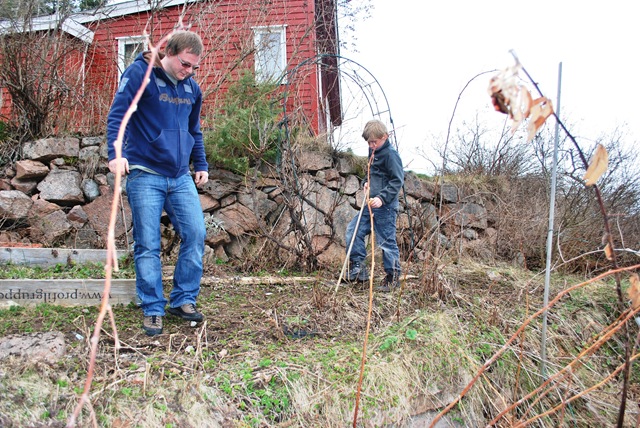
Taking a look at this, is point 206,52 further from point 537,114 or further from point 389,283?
point 537,114

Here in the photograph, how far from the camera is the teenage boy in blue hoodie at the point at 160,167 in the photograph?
291 cm

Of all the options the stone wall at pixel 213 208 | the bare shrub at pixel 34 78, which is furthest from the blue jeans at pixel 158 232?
the bare shrub at pixel 34 78

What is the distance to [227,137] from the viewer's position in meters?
5.59

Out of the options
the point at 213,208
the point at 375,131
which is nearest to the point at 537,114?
the point at 375,131

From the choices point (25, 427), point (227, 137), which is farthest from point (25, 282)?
point (227, 137)

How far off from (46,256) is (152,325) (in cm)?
199

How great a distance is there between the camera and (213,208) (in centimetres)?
590

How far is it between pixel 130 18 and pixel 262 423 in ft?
30.1

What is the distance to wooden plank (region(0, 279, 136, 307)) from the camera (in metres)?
3.35

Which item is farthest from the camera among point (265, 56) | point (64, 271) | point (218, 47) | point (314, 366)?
point (265, 56)

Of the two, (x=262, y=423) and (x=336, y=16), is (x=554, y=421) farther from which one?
(x=336, y=16)

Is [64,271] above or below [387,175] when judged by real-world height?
below

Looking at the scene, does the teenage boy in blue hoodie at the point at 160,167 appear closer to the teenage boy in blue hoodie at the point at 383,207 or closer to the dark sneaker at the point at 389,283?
the teenage boy in blue hoodie at the point at 383,207

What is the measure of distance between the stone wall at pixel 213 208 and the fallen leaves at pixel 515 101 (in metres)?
3.90
